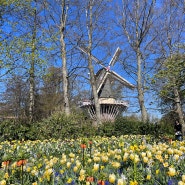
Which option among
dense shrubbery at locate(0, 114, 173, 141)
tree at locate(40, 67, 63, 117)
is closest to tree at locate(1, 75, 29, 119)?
tree at locate(40, 67, 63, 117)

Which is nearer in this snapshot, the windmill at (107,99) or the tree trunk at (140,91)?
the tree trunk at (140,91)

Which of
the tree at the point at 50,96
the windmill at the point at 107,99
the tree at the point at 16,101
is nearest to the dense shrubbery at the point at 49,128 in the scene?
the windmill at the point at 107,99

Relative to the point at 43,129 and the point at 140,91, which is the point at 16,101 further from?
the point at 43,129

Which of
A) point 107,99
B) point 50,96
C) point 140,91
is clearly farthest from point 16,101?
point 140,91

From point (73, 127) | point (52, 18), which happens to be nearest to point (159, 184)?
point (73, 127)

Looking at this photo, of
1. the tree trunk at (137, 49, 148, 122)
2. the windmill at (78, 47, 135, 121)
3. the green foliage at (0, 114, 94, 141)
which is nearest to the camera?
the green foliage at (0, 114, 94, 141)

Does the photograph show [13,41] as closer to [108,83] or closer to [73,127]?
[73,127]

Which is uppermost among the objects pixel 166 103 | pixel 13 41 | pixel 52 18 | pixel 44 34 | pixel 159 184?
pixel 52 18

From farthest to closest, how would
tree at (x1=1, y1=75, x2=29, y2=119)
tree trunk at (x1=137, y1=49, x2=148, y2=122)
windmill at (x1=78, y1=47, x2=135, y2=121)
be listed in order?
tree at (x1=1, y1=75, x2=29, y2=119)
windmill at (x1=78, y1=47, x2=135, y2=121)
tree trunk at (x1=137, y1=49, x2=148, y2=122)

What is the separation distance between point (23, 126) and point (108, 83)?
19.1m

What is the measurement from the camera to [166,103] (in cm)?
3161

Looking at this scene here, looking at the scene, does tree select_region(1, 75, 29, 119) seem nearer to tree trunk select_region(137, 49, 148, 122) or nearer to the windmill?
the windmill

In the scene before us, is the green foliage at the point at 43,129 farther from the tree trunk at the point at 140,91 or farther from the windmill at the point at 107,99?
the windmill at the point at 107,99

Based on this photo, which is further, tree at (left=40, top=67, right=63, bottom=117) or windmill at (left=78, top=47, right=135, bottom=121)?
tree at (left=40, top=67, right=63, bottom=117)
